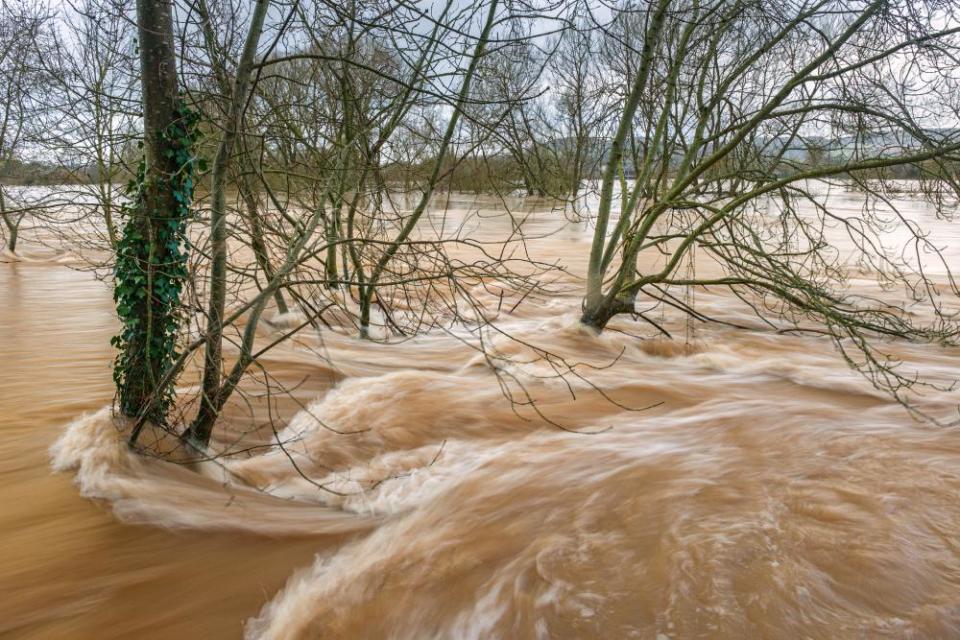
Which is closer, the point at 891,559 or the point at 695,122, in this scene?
the point at 891,559

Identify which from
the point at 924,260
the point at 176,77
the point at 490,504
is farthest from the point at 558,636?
the point at 924,260

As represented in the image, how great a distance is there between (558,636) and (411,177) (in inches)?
172

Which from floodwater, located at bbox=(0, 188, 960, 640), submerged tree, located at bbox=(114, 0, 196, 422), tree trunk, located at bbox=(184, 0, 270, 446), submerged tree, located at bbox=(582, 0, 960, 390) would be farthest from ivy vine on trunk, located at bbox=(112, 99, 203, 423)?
submerged tree, located at bbox=(582, 0, 960, 390)

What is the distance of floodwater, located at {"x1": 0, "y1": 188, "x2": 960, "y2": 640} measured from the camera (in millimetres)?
3189

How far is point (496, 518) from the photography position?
414cm

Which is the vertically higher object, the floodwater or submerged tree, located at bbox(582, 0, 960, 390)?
submerged tree, located at bbox(582, 0, 960, 390)

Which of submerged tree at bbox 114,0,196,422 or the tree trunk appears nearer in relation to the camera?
the tree trunk

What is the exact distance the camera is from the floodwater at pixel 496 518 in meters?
3.19

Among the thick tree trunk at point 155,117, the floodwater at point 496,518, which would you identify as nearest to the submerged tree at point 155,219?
the thick tree trunk at point 155,117

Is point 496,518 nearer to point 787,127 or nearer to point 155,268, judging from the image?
point 155,268

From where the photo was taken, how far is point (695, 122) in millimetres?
8570

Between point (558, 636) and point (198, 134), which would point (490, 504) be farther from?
point (198, 134)

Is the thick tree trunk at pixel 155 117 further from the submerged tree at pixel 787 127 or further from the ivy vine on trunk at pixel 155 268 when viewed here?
the submerged tree at pixel 787 127

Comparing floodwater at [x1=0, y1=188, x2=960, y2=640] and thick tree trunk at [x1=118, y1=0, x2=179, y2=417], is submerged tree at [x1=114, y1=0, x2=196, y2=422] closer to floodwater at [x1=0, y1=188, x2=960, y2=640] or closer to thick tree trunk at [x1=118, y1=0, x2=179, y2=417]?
thick tree trunk at [x1=118, y1=0, x2=179, y2=417]
